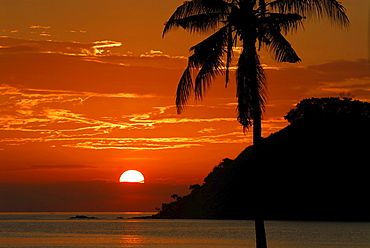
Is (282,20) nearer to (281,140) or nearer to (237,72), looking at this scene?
(237,72)

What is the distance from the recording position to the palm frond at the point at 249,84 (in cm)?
3528

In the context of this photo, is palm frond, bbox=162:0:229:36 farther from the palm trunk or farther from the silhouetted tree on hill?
the silhouetted tree on hill

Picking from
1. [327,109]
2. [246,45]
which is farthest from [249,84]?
[327,109]

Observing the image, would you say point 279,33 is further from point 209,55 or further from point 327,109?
point 327,109

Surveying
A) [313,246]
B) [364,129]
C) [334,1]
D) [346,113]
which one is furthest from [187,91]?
[364,129]

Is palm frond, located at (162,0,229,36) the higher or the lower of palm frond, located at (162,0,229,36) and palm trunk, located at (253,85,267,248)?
the higher

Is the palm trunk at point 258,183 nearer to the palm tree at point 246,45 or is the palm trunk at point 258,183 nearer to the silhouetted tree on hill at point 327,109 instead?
the palm tree at point 246,45

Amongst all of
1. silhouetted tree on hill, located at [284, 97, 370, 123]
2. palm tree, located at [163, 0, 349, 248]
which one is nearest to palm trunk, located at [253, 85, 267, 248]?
palm tree, located at [163, 0, 349, 248]

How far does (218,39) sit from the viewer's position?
3622 centimetres

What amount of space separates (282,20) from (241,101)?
4.27m

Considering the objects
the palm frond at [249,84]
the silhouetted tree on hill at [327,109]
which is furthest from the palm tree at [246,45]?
the silhouetted tree on hill at [327,109]

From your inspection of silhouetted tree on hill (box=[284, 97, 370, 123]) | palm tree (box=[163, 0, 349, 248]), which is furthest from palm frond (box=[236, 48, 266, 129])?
silhouetted tree on hill (box=[284, 97, 370, 123])

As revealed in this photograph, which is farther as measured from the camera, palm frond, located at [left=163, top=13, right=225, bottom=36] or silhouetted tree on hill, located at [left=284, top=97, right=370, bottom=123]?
silhouetted tree on hill, located at [left=284, top=97, right=370, bottom=123]

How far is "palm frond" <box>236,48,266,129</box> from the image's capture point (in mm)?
35281
